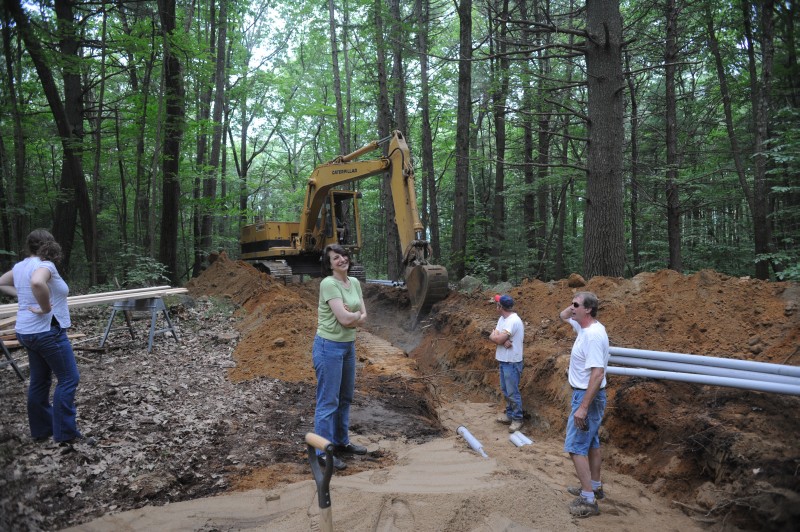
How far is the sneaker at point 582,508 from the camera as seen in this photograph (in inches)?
141

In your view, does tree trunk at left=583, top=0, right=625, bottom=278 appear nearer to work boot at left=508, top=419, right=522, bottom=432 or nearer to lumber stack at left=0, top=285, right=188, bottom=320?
work boot at left=508, top=419, right=522, bottom=432

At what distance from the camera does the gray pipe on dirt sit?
13.0 ft

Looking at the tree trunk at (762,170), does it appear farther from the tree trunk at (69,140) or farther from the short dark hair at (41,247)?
the tree trunk at (69,140)

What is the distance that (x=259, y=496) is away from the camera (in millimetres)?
3754

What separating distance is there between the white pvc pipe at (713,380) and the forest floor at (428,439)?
26cm

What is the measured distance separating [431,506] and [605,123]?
7015 mm

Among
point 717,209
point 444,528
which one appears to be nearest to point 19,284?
point 444,528

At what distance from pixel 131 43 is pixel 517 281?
48.1 ft

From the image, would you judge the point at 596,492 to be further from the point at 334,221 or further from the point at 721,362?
the point at 334,221

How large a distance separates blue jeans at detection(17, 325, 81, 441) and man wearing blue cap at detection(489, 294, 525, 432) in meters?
4.49

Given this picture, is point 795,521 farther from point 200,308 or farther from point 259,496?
point 200,308

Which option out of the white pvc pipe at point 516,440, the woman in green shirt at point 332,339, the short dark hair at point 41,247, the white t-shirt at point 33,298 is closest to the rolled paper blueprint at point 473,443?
the white pvc pipe at point 516,440

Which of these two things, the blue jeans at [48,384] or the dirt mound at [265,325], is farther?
the dirt mound at [265,325]

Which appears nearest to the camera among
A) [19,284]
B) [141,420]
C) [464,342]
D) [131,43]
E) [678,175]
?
[19,284]
